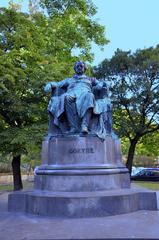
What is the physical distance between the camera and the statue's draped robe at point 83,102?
9.51m

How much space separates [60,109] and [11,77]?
264 inches

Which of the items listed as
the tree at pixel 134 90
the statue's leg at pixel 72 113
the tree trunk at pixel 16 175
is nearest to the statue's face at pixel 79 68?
the statue's leg at pixel 72 113

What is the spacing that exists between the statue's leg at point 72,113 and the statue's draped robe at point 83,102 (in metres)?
0.06

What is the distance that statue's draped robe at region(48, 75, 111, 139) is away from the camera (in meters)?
9.51

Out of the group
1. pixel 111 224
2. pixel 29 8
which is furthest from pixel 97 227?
pixel 29 8

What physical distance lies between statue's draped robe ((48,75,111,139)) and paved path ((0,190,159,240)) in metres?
2.56

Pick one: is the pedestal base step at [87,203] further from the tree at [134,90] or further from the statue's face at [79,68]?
the tree at [134,90]

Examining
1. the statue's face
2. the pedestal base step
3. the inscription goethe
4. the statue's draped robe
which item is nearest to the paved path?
the pedestal base step

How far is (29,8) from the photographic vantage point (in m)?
25.6

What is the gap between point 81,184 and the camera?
861 cm

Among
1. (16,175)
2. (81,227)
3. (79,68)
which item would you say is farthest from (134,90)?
(81,227)

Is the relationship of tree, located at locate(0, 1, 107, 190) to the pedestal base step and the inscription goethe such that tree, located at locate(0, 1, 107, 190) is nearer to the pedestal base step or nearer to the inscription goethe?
the inscription goethe

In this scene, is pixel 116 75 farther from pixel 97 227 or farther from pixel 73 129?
pixel 97 227

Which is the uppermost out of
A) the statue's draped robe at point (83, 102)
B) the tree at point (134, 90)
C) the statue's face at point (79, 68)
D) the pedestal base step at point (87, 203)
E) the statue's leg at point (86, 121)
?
the tree at point (134, 90)
